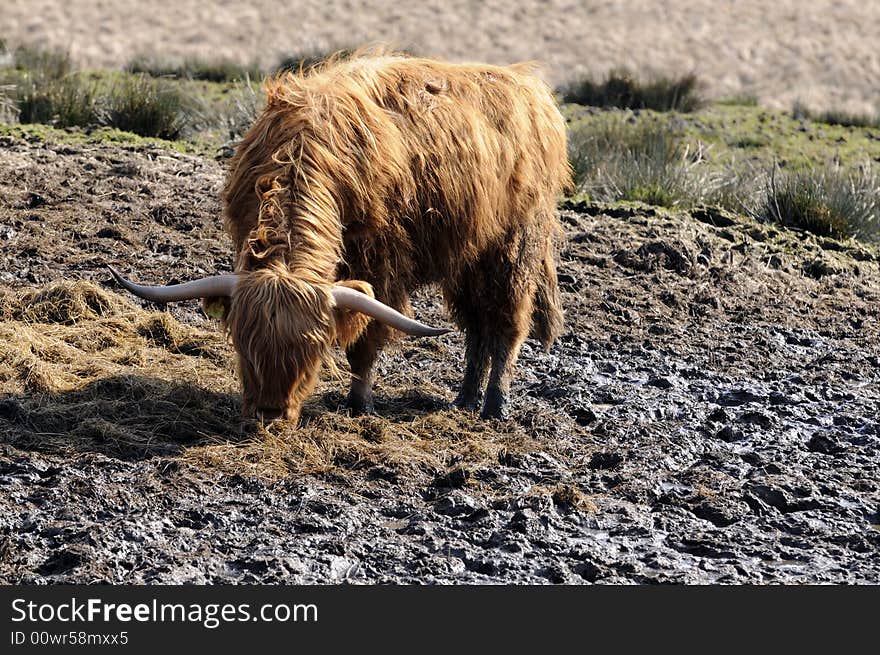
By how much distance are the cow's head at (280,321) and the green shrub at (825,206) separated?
6.24 meters

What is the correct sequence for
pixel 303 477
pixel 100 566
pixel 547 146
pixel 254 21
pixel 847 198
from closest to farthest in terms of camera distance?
pixel 100 566 → pixel 303 477 → pixel 547 146 → pixel 847 198 → pixel 254 21

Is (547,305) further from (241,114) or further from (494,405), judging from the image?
(241,114)

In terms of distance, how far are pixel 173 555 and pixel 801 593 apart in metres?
2.36

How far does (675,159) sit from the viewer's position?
12305mm

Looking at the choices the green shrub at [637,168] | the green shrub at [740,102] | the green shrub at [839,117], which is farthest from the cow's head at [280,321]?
the green shrub at [740,102]

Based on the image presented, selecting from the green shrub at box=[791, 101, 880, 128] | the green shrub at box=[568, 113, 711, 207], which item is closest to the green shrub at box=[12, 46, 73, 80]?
the green shrub at box=[568, 113, 711, 207]

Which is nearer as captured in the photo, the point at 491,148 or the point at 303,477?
the point at 303,477

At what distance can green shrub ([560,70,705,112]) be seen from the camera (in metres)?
17.2

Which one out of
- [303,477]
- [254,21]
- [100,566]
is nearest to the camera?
[100,566]

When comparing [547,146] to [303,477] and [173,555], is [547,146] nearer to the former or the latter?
[303,477]

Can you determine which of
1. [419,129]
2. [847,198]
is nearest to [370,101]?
[419,129]

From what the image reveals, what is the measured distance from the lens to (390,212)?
19.5ft

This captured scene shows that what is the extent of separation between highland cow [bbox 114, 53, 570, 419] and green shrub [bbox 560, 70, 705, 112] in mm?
10445

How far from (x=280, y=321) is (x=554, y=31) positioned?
106ft
